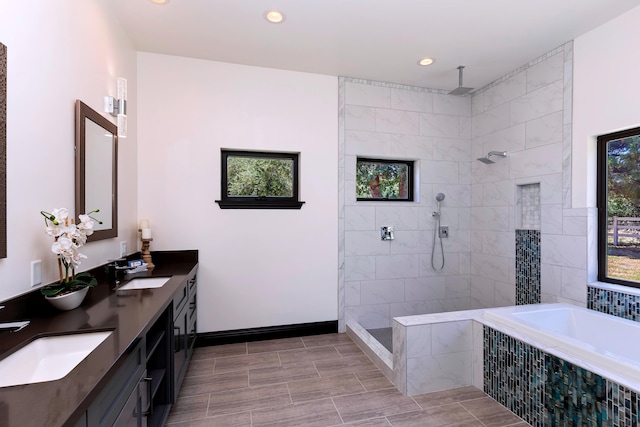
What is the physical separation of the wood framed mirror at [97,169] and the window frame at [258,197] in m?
0.96

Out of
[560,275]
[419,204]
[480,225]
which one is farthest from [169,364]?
[480,225]

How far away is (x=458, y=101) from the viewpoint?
3805 millimetres

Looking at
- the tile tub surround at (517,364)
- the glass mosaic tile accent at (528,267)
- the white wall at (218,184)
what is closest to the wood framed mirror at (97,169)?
the white wall at (218,184)

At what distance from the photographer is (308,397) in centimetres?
221

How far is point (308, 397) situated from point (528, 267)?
248cm

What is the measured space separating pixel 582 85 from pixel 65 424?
3.75 m

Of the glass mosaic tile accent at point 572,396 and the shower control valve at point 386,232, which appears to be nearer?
the glass mosaic tile accent at point 572,396

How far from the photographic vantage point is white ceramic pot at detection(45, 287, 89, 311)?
56.3 inches

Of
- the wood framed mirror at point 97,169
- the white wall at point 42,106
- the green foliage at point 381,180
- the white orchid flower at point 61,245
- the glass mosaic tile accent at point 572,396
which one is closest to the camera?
the white wall at point 42,106

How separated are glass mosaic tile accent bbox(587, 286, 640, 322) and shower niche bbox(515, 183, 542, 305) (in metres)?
0.46

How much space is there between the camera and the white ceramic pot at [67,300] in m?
1.43

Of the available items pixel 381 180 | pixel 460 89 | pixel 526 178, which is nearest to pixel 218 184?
pixel 381 180

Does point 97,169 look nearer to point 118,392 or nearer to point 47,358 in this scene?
point 47,358

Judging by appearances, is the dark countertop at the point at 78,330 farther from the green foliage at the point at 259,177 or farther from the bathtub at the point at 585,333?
the bathtub at the point at 585,333
